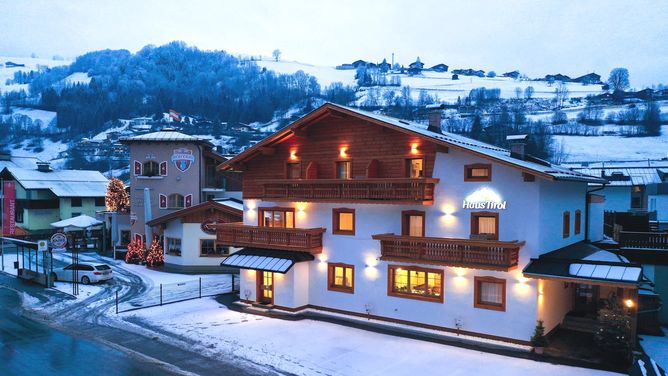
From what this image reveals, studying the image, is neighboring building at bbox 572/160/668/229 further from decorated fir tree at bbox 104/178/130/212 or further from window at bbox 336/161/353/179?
decorated fir tree at bbox 104/178/130/212

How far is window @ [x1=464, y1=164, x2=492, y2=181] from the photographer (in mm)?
21344

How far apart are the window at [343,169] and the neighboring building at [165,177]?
2183cm

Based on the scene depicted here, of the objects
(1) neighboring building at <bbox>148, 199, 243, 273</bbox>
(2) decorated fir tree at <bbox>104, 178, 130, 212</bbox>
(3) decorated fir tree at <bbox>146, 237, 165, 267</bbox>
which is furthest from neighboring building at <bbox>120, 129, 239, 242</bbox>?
(1) neighboring building at <bbox>148, 199, 243, 273</bbox>

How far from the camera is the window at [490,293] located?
2038 centimetres

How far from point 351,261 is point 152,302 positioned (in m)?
12.8

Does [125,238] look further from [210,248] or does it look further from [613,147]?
[613,147]

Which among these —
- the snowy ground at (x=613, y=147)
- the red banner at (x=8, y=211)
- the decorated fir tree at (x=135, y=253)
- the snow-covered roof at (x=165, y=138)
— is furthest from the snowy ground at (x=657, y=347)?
the snowy ground at (x=613, y=147)

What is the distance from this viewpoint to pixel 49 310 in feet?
87.3

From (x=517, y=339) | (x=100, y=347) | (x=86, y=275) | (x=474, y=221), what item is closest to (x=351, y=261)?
(x=474, y=221)

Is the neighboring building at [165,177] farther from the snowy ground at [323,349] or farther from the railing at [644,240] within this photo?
the railing at [644,240]

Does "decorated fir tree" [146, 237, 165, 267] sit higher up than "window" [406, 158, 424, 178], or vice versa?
"window" [406, 158, 424, 178]

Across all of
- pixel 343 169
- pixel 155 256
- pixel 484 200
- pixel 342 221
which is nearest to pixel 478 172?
pixel 484 200

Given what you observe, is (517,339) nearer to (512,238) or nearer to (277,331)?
(512,238)

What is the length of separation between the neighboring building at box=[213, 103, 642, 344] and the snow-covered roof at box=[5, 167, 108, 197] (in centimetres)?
4651
